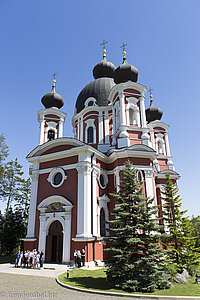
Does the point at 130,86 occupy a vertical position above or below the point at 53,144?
above

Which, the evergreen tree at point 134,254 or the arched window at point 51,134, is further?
the arched window at point 51,134

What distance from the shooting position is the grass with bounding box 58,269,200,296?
8.67 m

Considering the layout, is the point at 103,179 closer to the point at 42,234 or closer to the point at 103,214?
the point at 103,214

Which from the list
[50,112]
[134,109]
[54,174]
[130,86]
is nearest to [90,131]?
[50,112]

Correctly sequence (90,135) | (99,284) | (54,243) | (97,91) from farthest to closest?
(97,91) → (90,135) → (54,243) → (99,284)

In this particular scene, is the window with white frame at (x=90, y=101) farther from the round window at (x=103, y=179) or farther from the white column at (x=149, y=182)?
the white column at (x=149, y=182)

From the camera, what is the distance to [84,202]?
1510cm

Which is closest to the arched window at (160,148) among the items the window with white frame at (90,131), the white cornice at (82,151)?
the window with white frame at (90,131)

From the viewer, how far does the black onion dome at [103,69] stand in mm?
26844

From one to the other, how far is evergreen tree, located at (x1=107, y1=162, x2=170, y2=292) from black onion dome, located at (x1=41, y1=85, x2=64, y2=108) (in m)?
15.7

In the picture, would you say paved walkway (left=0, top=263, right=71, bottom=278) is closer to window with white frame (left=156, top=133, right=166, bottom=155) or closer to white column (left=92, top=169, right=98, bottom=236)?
white column (left=92, top=169, right=98, bottom=236)

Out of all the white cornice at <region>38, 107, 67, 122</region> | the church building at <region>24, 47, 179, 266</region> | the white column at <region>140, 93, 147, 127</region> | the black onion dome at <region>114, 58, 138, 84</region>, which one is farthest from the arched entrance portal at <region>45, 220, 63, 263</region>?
the black onion dome at <region>114, 58, 138, 84</region>

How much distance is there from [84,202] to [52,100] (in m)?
12.9

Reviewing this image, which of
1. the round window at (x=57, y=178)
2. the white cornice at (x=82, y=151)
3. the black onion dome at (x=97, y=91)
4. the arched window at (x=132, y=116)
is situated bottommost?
the round window at (x=57, y=178)
